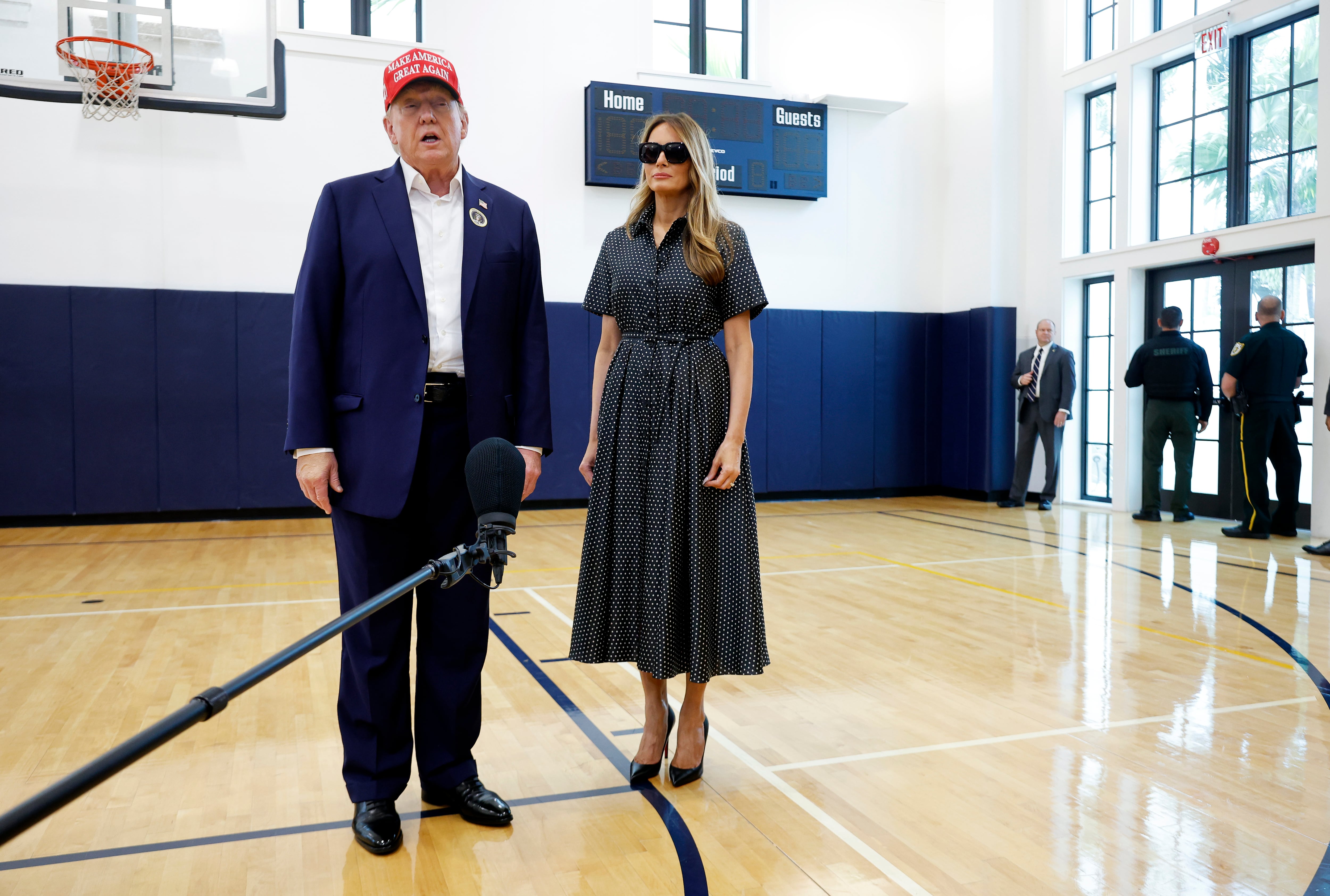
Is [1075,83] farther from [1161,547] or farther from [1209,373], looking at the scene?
[1161,547]

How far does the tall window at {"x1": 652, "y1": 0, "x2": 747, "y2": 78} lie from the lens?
28.7 ft

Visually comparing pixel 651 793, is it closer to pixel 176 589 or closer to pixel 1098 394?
pixel 176 589

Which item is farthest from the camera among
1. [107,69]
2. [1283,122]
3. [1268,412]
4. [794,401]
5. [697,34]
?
[794,401]

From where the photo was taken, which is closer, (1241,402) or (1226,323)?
(1241,402)

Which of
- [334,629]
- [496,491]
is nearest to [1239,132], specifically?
[496,491]

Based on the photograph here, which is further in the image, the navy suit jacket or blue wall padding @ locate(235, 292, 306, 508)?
blue wall padding @ locate(235, 292, 306, 508)

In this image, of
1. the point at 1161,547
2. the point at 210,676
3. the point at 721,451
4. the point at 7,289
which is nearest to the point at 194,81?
the point at 7,289

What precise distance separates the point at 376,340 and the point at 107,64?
5.40 m

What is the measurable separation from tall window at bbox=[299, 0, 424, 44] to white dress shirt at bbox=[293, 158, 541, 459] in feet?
21.9

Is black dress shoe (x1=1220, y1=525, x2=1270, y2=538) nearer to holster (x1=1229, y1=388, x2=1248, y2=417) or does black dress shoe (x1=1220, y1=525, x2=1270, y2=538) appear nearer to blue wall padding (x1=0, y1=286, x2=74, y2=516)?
holster (x1=1229, y1=388, x2=1248, y2=417)

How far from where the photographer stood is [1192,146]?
7.61 metres

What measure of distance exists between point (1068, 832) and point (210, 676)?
2.72 m

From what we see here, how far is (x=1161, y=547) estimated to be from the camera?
19.8 feet

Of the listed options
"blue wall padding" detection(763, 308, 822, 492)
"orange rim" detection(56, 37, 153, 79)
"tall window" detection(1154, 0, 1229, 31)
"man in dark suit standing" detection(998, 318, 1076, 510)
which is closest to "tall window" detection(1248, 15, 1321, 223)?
"tall window" detection(1154, 0, 1229, 31)
